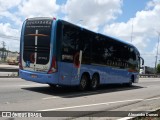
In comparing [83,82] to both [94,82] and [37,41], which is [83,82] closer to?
[94,82]

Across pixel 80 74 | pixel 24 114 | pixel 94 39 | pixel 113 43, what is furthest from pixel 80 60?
pixel 24 114

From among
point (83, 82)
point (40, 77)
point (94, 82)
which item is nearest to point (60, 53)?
point (40, 77)

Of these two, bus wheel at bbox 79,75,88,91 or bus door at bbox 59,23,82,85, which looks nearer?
bus door at bbox 59,23,82,85

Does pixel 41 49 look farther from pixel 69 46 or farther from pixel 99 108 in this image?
pixel 99 108

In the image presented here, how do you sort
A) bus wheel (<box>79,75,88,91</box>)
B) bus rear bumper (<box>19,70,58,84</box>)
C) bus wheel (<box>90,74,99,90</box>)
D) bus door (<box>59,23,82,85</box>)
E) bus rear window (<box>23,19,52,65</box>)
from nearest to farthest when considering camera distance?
bus rear bumper (<box>19,70,58,84</box>)
bus rear window (<box>23,19,52,65</box>)
bus door (<box>59,23,82,85</box>)
bus wheel (<box>79,75,88,91</box>)
bus wheel (<box>90,74,99,90</box>)

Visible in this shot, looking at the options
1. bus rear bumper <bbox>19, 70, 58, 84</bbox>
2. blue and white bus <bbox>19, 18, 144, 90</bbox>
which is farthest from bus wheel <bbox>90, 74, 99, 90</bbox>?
bus rear bumper <bbox>19, 70, 58, 84</bbox>

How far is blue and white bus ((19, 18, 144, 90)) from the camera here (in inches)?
604

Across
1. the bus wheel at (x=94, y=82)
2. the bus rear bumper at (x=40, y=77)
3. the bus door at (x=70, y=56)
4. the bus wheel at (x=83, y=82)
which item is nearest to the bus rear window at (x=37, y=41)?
the bus rear bumper at (x=40, y=77)

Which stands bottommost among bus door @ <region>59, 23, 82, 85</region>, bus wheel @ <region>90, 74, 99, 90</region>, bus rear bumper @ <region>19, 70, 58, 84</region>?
bus wheel @ <region>90, 74, 99, 90</region>

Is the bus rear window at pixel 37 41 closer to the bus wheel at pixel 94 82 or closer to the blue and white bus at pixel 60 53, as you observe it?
the blue and white bus at pixel 60 53

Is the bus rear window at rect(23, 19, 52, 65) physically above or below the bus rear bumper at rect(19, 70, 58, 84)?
above

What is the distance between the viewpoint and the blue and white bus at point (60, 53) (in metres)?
15.3

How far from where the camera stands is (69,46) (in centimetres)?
1603

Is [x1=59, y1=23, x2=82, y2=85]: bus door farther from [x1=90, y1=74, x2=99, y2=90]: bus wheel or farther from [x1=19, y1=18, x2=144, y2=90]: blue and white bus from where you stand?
[x1=90, y1=74, x2=99, y2=90]: bus wheel
